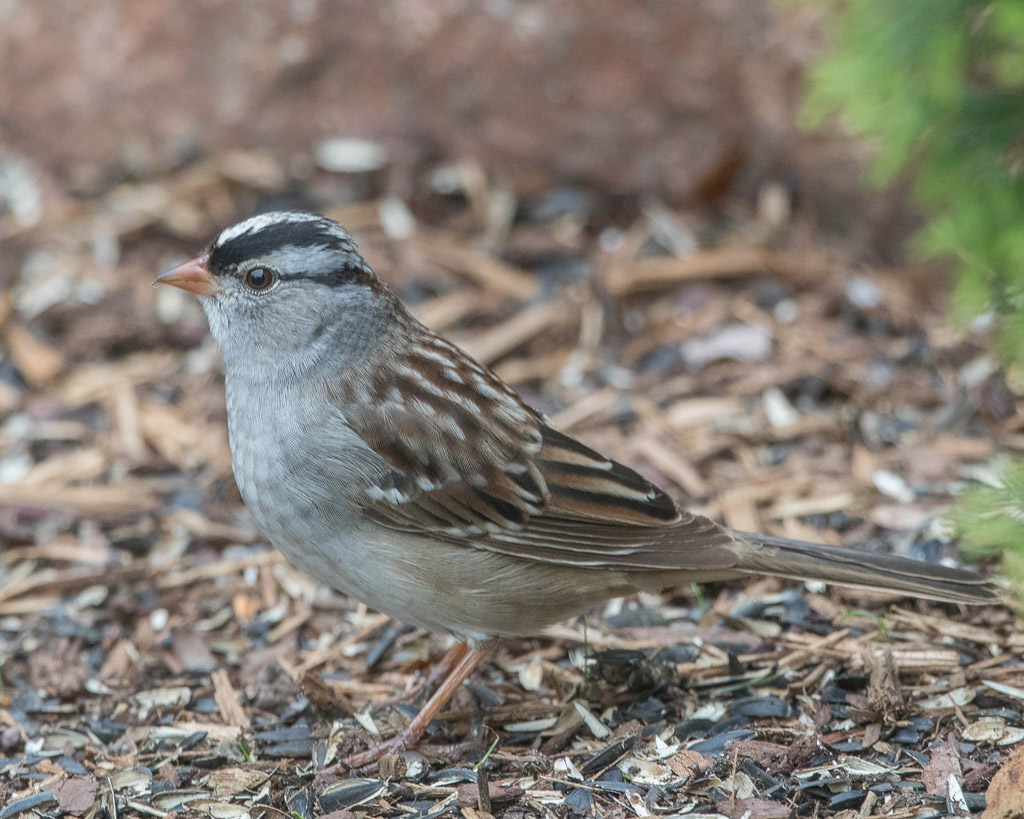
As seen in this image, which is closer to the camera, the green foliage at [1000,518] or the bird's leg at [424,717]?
Answer: the green foliage at [1000,518]

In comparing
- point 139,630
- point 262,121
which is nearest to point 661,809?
point 139,630

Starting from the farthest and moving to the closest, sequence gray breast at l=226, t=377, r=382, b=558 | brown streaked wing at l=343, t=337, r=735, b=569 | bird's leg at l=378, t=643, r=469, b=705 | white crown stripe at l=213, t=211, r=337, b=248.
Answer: bird's leg at l=378, t=643, r=469, b=705 < white crown stripe at l=213, t=211, r=337, b=248 < brown streaked wing at l=343, t=337, r=735, b=569 < gray breast at l=226, t=377, r=382, b=558

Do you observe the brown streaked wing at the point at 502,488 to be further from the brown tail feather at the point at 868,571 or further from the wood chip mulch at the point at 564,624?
the wood chip mulch at the point at 564,624

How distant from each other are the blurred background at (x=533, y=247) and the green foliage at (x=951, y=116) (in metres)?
0.01

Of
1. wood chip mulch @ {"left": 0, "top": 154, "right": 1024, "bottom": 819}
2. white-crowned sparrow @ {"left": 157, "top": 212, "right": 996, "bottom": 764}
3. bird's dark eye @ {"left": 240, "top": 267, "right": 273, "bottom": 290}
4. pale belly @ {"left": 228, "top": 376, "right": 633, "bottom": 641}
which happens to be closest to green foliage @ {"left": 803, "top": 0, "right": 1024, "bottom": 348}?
wood chip mulch @ {"left": 0, "top": 154, "right": 1024, "bottom": 819}

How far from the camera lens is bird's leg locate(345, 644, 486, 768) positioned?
384cm

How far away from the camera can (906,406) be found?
5.57 meters

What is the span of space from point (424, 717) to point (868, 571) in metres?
1.46

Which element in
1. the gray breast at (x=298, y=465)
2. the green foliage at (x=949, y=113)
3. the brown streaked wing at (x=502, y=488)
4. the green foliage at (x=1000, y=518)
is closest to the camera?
the green foliage at (x=1000, y=518)

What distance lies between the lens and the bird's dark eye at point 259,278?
410cm

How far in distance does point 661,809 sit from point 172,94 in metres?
5.55

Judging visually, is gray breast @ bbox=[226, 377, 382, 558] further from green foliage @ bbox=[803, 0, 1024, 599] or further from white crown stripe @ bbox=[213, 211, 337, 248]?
green foliage @ bbox=[803, 0, 1024, 599]

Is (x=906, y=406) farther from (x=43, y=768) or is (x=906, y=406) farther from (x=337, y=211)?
(x=43, y=768)

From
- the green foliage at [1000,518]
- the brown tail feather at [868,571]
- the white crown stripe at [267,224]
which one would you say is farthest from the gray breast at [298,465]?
the green foliage at [1000,518]
